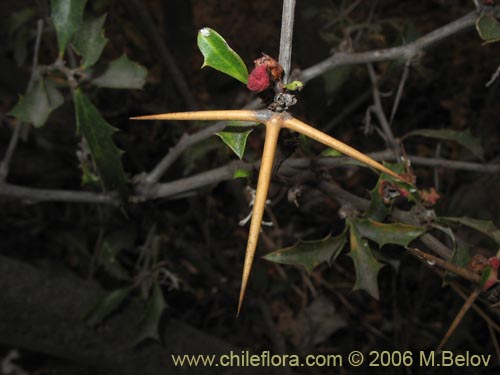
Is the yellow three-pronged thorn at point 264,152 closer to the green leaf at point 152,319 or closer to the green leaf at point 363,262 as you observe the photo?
the green leaf at point 363,262

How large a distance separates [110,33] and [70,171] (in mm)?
613

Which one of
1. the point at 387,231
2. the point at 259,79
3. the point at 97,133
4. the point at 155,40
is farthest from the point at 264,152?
the point at 155,40

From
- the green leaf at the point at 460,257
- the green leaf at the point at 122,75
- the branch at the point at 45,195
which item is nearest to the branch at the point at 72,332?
the branch at the point at 45,195

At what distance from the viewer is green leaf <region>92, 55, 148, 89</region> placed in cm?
101

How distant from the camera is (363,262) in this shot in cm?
89

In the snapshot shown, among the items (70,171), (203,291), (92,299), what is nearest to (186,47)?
(70,171)

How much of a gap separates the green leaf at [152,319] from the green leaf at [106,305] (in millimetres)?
72

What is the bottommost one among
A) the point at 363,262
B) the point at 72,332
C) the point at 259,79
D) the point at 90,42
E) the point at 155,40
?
→ the point at 72,332

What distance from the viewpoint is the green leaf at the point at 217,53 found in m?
0.55

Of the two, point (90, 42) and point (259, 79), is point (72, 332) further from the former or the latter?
point (259, 79)

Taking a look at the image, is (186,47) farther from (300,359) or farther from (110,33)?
(300,359)

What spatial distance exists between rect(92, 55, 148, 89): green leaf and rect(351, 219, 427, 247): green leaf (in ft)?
1.55

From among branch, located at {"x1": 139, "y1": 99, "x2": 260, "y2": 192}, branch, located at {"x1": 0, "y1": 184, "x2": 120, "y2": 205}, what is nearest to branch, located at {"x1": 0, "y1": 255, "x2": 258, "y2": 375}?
branch, located at {"x1": 0, "y1": 184, "x2": 120, "y2": 205}

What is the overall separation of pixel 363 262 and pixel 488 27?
401 millimetres
